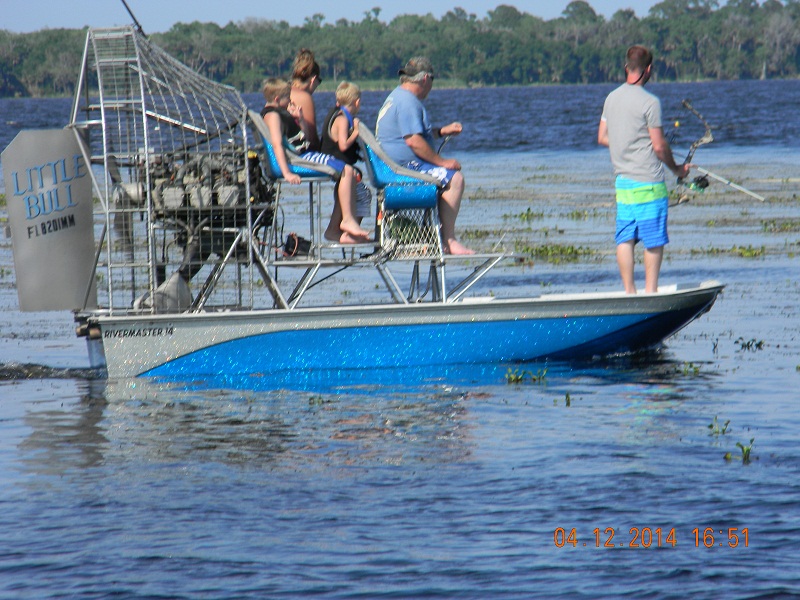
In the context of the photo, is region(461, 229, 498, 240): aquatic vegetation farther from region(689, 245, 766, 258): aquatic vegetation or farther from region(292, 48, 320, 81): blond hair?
region(292, 48, 320, 81): blond hair

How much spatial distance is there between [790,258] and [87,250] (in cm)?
987

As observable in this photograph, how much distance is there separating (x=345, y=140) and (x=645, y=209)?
235 cm

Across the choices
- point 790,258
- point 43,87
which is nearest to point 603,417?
point 790,258

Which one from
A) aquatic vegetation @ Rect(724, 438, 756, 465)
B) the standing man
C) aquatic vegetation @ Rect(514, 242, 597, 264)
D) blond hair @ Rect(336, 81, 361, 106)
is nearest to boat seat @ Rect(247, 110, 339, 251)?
blond hair @ Rect(336, 81, 361, 106)

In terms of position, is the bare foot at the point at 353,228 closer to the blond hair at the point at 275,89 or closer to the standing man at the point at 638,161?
the blond hair at the point at 275,89

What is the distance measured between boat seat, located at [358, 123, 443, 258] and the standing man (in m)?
1.40

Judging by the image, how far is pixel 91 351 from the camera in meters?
10.8

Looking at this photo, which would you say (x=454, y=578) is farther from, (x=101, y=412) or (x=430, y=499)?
(x=101, y=412)

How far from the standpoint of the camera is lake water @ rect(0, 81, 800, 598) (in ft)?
20.4

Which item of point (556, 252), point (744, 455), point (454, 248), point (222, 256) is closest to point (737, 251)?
point (556, 252)

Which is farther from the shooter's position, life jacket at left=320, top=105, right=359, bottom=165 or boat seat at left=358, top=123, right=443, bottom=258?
life jacket at left=320, top=105, right=359, bottom=165

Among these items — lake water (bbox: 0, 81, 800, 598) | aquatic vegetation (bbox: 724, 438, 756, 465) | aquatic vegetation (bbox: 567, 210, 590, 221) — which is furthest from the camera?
aquatic vegetation (bbox: 567, 210, 590, 221)
